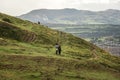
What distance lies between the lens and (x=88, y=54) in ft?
251

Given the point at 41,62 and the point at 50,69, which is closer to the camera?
the point at 50,69

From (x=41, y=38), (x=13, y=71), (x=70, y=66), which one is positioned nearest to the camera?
(x=13, y=71)

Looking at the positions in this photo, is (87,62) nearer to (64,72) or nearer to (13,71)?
(64,72)

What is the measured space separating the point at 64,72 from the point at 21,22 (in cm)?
4679

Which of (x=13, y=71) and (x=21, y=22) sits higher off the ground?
Answer: (x=21, y=22)

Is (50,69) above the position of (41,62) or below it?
below

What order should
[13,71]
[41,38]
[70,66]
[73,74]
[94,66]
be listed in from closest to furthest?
[13,71] < [73,74] < [70,66] < [94,66] < [41,38]

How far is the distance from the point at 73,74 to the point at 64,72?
1.72 m

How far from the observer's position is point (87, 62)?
64.1 m

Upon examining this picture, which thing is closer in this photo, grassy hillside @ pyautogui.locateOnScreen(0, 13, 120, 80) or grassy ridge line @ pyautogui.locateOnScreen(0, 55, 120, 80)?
grassy ridge line @ pyautogui.locateOnScreen(0, 55, 120, 80)

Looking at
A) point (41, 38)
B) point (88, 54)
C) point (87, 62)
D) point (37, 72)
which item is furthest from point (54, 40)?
point (37, 72)

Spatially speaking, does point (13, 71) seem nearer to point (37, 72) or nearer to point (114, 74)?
point (37, 72)

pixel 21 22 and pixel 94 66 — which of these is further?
pixel 21 22

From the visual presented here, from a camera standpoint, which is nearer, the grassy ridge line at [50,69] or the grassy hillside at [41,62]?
the grassy ridge line at [50,69]
